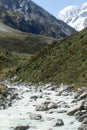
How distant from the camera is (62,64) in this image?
270 ft

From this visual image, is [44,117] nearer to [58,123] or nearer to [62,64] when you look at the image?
[58,123]

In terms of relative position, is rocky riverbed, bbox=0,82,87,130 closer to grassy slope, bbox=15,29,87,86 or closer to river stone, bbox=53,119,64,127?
river stone, bbox=53,119,64,127

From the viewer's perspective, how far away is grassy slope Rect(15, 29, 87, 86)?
7050cm

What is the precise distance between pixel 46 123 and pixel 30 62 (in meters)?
71.9

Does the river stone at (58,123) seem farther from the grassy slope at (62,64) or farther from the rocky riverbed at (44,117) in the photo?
the grassy slope at (62,64)

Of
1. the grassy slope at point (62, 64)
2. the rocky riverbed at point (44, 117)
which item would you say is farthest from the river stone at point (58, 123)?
the grassy slope at point (62, 64)

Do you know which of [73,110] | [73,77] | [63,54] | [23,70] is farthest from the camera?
[23,70]

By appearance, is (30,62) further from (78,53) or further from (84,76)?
(84,76)

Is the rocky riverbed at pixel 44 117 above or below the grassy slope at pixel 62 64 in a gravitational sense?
below

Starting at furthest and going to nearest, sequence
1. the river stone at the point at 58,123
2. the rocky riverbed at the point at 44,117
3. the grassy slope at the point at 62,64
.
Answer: the grassy slope at the point at 62,64
the river stone at the point at 58,123
the rocky riverbed at the point at 44,117

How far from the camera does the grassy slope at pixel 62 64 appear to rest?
70500mm

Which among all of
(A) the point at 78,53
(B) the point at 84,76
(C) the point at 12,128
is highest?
(A) the point at 78,53

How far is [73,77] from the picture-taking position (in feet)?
226

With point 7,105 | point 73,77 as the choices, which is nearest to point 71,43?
point 73,77
